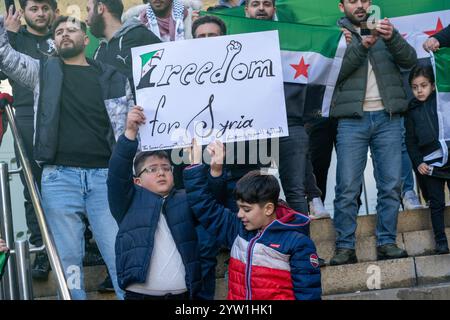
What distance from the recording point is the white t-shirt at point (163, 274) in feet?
18.9

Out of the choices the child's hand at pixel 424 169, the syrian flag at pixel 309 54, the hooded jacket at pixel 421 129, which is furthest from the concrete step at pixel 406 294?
the syrian flag at pixel 309 54

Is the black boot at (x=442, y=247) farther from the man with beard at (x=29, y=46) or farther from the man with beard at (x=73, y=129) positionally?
the man with beard at (x=29, y=46)

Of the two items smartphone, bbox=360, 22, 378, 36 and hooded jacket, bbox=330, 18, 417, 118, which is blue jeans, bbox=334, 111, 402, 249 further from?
smartphone, bbox=360, 22, 378, 36

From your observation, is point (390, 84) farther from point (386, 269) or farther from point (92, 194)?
point (92, 194)

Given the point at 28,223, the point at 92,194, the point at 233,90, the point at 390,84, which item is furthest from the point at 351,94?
the point at 28,223

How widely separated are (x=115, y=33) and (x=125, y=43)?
0.13m

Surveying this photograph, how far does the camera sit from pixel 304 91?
7.14 meters

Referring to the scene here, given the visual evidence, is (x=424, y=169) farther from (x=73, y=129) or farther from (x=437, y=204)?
(x=73, y=129)

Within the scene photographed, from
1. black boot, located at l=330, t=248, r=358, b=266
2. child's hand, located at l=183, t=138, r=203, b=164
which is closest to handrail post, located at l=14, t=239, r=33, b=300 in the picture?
child's hand, located at l=183, t=138, r=203, b=164

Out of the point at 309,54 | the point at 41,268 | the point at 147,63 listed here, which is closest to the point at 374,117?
the point at 309,54

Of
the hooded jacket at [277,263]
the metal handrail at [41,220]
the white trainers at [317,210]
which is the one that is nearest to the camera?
the hooded jacket at [277,263]

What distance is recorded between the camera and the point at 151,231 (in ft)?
19.1

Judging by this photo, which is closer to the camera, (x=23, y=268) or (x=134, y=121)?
(x=23, y=268)

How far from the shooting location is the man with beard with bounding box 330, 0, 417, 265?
7086 millimetres
